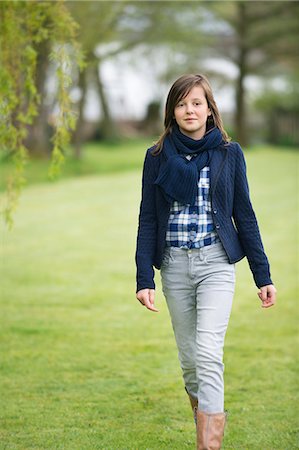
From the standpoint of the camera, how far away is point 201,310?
393 cm

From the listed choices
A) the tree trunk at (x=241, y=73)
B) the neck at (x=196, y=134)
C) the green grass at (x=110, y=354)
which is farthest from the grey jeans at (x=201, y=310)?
the tree trunk at (x=241, y=73)

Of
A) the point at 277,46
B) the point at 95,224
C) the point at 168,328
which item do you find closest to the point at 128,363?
the point at 168,328

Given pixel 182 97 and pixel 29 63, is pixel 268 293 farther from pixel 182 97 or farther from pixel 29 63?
pixel 29 63

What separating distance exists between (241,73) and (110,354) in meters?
24.9

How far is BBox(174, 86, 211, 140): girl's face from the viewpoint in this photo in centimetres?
402

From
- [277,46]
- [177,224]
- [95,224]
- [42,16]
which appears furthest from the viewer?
[277,46]

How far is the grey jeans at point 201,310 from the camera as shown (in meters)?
3.82

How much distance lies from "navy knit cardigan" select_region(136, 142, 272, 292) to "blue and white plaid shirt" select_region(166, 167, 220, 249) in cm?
3

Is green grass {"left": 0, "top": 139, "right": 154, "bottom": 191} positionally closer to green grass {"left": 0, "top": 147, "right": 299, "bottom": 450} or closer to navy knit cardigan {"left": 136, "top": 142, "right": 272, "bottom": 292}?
green grass {"left": 0, "top": 147, "right": 299, "bottom": 450}

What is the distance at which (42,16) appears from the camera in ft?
20.3

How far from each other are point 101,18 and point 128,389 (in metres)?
17.0

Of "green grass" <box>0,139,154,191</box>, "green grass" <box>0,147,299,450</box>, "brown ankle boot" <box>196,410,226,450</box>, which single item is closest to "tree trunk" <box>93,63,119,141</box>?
"green grass" <box>0,139,154,191</box>

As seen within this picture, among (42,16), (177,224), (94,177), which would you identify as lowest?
(94,177)

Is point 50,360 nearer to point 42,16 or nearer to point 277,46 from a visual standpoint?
point 42,16
